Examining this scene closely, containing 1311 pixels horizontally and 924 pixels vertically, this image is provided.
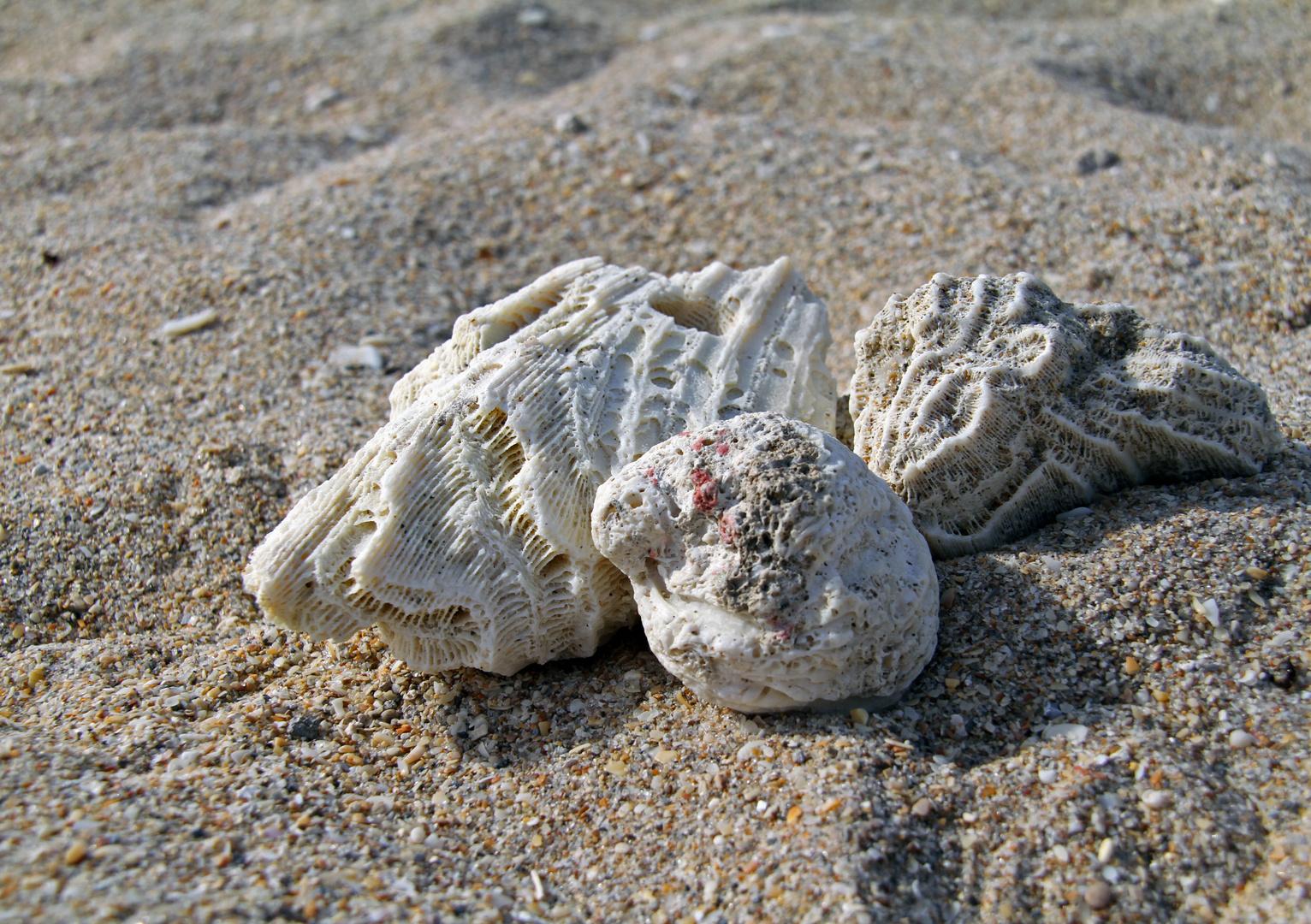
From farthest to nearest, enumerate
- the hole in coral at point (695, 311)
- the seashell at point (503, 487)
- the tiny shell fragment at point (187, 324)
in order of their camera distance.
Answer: the tiny shell fragment at point (187, 324)
the hole in coral at point (695, 311)
the seashell at point (503, 487)

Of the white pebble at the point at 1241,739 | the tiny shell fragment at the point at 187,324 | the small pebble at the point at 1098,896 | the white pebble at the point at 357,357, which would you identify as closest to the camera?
the small pebble at the point at 1098,896

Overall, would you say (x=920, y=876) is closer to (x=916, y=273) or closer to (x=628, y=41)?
(x=916, y=273)

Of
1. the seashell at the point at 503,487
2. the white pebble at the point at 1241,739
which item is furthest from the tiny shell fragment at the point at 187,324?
the white pebble at the point at 1241,739

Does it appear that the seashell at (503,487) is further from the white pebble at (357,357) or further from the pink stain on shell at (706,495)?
the white pebble at (357,357)


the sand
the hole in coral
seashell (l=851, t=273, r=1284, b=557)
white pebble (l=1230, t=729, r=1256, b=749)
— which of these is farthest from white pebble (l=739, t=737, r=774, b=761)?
the hole in coral

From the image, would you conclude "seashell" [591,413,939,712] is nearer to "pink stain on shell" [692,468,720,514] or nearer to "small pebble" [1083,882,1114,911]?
"pink stain on shell" [692,468,720,514]

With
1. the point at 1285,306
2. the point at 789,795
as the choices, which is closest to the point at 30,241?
the point at 789,795
